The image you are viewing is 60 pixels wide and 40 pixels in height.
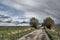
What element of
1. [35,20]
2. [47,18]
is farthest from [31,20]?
[47,18]

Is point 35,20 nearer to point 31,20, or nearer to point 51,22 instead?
point 31,20

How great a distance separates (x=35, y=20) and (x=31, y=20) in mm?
3128

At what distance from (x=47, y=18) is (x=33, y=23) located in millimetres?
11469

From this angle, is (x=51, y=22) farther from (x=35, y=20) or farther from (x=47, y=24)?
(x=35, y=20)

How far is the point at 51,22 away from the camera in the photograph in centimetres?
12369

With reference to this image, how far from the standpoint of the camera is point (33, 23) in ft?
428

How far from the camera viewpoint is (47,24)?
128000 mm

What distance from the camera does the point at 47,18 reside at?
13238 centimetres

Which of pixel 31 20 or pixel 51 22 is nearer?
pixel 51 22

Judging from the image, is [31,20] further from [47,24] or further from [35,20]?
[47,24]

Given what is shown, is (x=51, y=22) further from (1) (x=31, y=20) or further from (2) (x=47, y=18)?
(1) (x=31, y=20)

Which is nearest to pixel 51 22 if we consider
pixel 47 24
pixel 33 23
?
pixel 47 24

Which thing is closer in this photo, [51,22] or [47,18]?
[51,22]

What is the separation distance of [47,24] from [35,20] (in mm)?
11230
